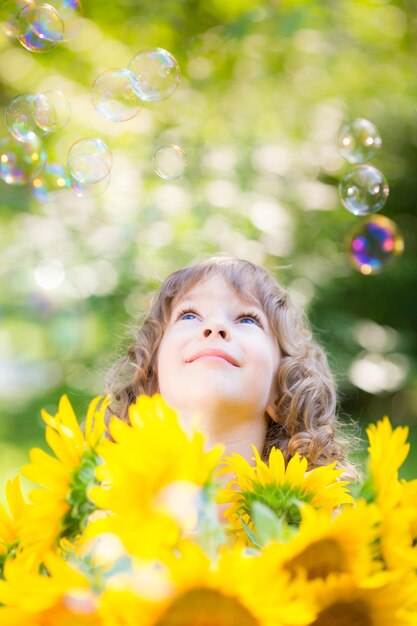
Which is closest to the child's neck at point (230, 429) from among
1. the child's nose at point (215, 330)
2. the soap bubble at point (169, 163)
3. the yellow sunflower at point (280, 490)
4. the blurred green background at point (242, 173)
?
the child's nose at point (215, 330)

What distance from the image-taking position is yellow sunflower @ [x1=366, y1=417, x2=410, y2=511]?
57cm

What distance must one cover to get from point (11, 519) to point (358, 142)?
200 cm

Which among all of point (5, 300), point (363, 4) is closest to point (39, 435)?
point (5, 300)

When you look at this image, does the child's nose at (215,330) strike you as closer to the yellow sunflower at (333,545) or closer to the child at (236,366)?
the child at (236,366)

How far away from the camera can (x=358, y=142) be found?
253 cm

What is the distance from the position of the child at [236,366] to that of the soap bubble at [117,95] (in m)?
0.66

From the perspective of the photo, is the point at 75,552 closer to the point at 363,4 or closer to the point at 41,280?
the point at 41,280

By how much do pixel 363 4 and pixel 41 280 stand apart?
100 inches

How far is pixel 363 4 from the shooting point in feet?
14.9

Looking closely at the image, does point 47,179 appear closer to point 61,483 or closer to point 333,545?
point 61,483

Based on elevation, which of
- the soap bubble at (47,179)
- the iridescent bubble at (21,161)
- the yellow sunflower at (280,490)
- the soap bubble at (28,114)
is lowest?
the soap bubble at (47,179)

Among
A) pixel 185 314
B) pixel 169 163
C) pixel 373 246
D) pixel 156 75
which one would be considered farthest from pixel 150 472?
pixel 373 246

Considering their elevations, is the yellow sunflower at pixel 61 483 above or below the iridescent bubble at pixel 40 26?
above

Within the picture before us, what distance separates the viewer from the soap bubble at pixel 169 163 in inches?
79.8
